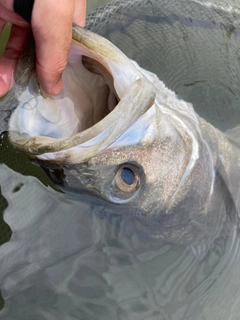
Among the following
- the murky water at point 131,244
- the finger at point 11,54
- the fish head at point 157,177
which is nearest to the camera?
the fish head at point 157,177

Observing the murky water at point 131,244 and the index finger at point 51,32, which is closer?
the index finger at point 51,32

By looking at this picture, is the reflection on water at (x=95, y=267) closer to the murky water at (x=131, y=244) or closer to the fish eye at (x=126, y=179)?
the murky water at (x=131, y=244)

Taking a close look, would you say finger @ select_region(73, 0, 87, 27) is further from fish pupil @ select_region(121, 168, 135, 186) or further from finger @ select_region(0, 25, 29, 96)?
fish pupil @ select_region(121, 168, 135, 186)

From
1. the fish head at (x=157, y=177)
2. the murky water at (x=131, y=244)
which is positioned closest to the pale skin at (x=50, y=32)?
the fish head at (x=157, y=177)

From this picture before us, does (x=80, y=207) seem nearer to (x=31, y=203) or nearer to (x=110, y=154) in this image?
(x=31, y=203)

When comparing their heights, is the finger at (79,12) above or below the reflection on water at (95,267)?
above

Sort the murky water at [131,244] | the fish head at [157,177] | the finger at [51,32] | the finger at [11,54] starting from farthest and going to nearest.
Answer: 1. the murky water at [131,244]
2. the finger at [11,54]
3. the fish head at [157,177]
4. the finger at [51,32]

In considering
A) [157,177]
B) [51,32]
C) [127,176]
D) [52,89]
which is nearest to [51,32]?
[51,32]

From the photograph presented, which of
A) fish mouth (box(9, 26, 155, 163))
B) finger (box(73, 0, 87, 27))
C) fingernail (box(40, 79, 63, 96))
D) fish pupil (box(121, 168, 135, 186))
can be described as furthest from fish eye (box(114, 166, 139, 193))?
finger (box(73, 0, 87, 27))
